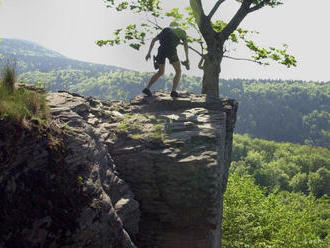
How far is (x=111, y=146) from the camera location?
9.23 meters

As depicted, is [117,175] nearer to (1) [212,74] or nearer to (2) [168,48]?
(2) [168,48]

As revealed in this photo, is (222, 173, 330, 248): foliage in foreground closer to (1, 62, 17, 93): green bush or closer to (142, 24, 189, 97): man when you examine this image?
(142, 24, 189, 97): man

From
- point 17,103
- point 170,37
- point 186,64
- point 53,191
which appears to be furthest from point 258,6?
point 53,191

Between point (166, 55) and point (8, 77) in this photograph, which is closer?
point (8, 77)

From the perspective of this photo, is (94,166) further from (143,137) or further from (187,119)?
(187,119)

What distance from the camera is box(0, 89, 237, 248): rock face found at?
213 inches

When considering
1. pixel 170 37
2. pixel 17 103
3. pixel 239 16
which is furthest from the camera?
pixel 239 16

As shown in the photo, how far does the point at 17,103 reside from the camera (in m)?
5.97

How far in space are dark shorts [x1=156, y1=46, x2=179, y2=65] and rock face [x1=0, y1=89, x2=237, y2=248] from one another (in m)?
1.36

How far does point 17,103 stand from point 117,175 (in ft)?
11.2

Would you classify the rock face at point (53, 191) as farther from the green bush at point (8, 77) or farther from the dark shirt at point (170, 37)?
the dark shirt at point (170, 37)

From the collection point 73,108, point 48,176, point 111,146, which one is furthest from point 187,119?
point 48,176

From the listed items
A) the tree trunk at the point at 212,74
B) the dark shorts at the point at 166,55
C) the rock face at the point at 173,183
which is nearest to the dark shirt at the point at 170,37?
the dark shorts at the point at 166,55

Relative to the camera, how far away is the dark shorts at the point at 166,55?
41.6 feet
